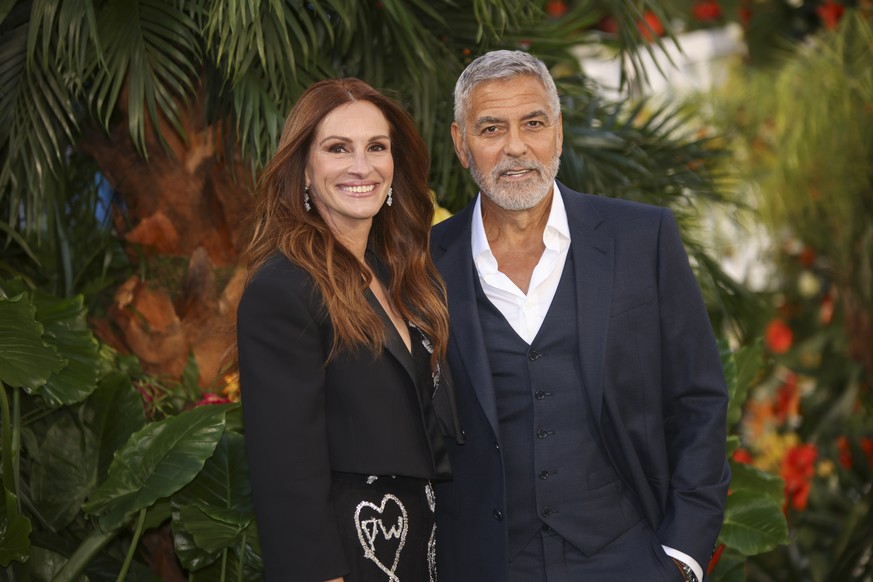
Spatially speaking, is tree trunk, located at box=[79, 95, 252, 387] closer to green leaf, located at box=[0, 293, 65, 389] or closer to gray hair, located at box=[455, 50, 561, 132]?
green leaf, located at box=[0, 293, 65, 389]

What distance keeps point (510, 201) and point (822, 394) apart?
7.62 meters

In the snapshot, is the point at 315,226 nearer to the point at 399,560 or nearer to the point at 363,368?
the point at 363,368

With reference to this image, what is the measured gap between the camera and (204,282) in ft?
14.3

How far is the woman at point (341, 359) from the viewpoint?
2291 mm

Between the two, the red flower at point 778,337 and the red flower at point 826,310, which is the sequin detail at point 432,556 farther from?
the red flower at point 826,310

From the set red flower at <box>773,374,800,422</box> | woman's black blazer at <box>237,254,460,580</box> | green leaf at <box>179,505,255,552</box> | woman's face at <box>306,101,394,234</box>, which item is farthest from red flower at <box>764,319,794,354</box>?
woman's black blazer at <box>237,254,460,580</box>

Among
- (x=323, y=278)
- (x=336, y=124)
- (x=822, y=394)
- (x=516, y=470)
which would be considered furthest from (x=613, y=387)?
(x=822, y=394)

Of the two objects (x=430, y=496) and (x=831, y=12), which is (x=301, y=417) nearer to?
(x=430, y=496)

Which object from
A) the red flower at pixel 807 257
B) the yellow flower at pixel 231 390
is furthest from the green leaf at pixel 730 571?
the red flower at pixel 807 257

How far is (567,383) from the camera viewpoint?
260 centimetres

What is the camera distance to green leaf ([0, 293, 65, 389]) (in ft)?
10.8

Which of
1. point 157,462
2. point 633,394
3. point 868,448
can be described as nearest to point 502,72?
point 633,394

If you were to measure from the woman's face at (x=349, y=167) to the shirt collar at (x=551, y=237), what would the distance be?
1.09 feet

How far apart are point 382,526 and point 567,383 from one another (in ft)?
1.85
